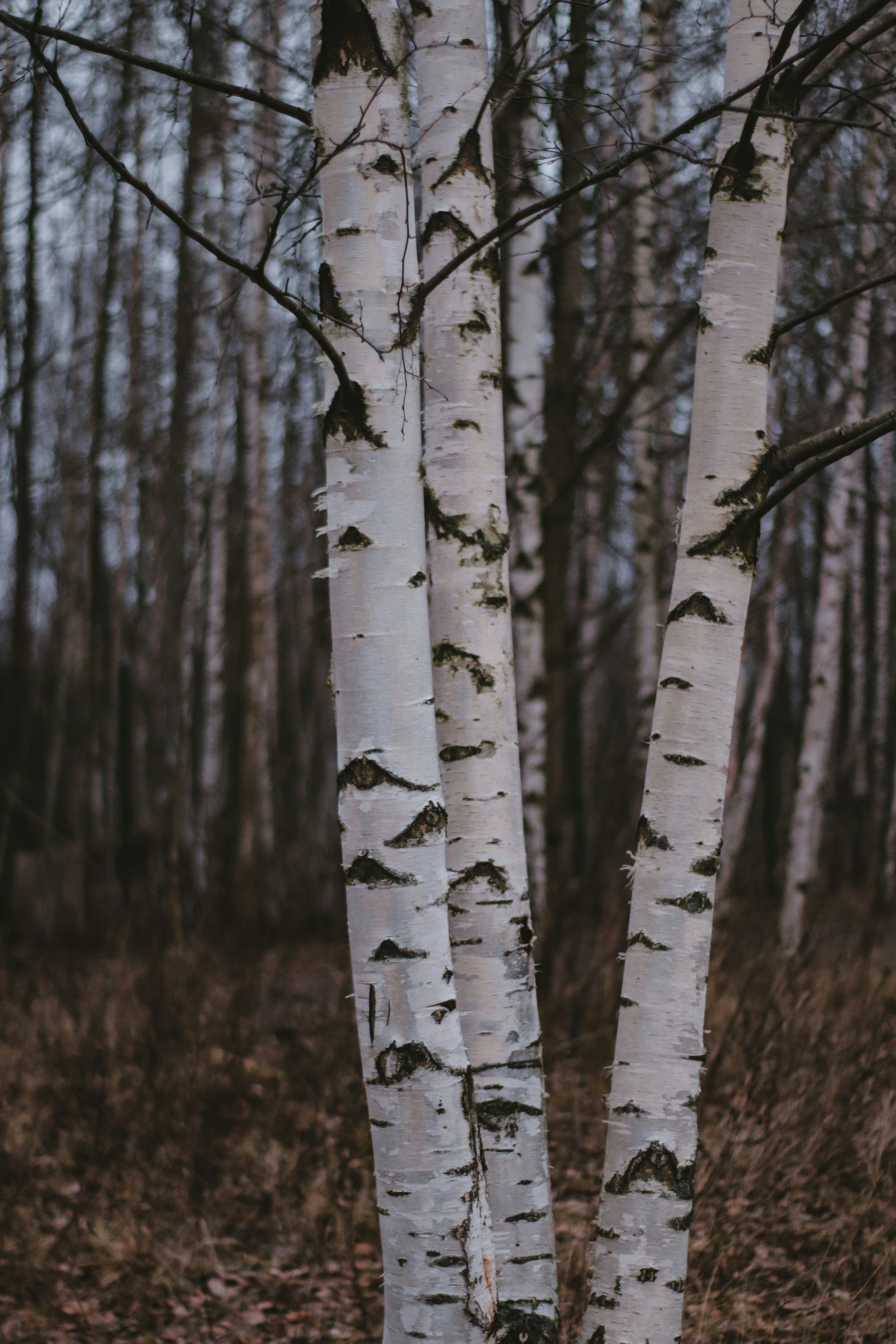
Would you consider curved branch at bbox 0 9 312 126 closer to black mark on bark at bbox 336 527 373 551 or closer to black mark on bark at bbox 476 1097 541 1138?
black mark on bark at bbox 336 527 373 551

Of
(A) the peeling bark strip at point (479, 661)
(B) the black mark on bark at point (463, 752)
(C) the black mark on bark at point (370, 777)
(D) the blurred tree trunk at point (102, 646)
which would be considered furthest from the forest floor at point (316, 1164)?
(D) the blurred tree trunk at point (102, 646)

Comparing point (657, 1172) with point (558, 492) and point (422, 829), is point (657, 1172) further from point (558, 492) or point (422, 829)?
point (558, 492)

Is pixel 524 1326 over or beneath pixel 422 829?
beneath

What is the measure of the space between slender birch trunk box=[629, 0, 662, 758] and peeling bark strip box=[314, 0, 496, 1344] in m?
3.34

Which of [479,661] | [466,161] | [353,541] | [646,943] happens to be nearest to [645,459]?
[466,161]

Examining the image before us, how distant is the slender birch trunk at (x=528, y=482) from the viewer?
5133 mm

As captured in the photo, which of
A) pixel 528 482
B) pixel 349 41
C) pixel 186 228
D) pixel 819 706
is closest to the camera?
pixel 186 228

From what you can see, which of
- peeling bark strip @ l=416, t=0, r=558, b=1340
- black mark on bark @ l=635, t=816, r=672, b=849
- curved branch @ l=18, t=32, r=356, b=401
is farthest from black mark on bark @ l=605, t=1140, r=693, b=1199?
curved branch @ l=18, t=32, r=356, b=401

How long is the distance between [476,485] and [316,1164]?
115 inches

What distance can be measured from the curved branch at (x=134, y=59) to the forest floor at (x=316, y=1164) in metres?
3.05

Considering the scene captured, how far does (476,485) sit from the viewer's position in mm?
2277

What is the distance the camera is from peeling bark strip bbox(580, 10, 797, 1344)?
2.06 m

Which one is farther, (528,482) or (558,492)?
(558,492)

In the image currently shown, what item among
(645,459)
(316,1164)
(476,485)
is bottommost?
(316,1164)
